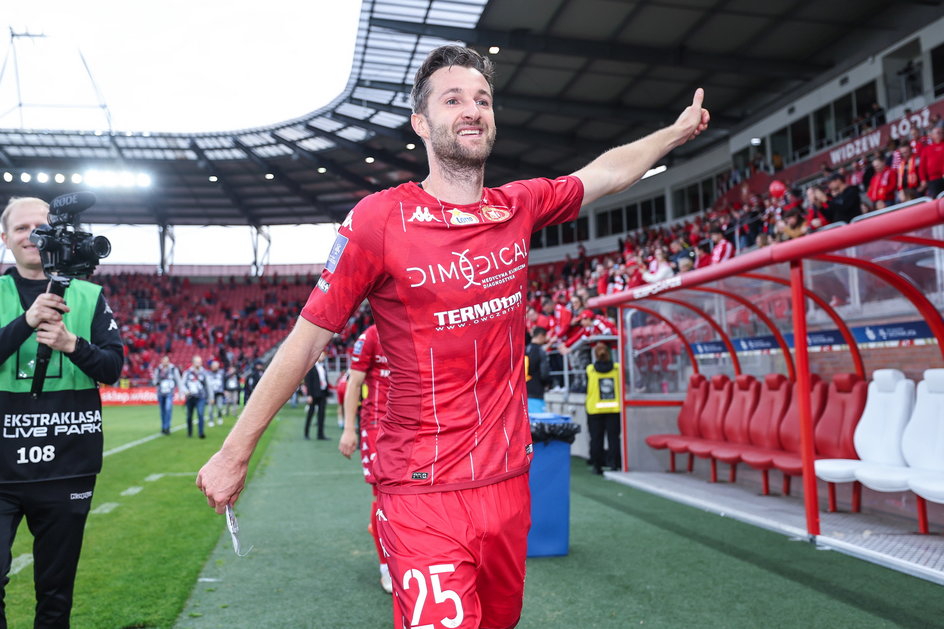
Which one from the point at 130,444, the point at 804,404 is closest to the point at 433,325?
the point at 804,404

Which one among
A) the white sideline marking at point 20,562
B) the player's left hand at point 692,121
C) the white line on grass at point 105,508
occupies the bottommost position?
the white sideline marking at point 20,562

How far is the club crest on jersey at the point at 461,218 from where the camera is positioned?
7.95ft

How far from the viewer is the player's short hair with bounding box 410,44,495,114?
8.34 ft

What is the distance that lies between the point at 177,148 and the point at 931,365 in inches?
1450

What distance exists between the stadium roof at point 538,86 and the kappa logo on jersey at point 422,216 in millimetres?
19725

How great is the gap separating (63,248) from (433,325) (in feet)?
6.04

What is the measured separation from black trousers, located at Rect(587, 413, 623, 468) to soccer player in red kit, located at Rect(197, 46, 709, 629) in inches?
394

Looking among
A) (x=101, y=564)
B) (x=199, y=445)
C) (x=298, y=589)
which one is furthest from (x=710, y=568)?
(x=199, y=445)

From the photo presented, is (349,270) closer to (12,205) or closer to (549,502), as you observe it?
(12,205)

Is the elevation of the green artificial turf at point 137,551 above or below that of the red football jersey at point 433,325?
below

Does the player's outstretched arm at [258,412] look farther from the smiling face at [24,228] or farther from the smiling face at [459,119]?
the smiling face at [24,228]

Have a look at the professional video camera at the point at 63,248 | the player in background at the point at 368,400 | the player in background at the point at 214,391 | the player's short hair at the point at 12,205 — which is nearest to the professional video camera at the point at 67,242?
the professional video camera at the point at 63,248

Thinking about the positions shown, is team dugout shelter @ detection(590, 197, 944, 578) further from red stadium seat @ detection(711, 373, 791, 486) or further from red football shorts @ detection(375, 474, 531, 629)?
red football shorts @ detection(375, 474, 531, 629)

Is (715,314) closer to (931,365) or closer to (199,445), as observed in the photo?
(931,365)
